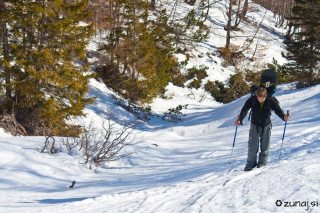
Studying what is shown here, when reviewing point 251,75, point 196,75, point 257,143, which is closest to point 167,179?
point 257,143

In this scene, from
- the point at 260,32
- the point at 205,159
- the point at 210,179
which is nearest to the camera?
the point at 210,179

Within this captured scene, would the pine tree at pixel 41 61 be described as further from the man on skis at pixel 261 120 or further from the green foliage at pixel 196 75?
the green foliage at pixel 196 75

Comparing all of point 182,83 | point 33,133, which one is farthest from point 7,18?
point 182,83

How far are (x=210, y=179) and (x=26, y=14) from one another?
9989mm

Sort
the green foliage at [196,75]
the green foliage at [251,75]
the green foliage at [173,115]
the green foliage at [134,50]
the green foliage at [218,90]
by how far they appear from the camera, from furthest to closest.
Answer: the green foliage at [251,75] < the green foliage at [196,75] < the green foliage at [218,90] < the green foliage at [173,115] < the green foliage at [134,50]

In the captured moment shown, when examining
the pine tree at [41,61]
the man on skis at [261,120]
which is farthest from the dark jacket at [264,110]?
the pine tree at [41,61]

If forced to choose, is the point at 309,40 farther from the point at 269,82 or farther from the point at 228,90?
the point at 269,82

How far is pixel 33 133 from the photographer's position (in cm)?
1105

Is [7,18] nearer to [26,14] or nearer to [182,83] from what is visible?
[26,14]

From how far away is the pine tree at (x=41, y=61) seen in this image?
10324 millimetres

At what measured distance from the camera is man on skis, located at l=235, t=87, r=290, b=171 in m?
4.46

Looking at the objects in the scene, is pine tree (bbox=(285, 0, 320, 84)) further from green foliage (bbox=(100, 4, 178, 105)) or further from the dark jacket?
the dark jacket

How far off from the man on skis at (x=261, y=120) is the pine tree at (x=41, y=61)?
8.29 meters

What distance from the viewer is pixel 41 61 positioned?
10523 mm
